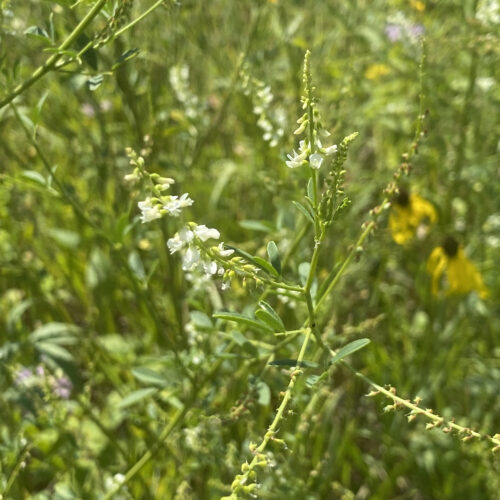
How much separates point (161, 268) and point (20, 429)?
884 millimetres

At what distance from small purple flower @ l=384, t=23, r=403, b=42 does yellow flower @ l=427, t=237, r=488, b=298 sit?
0.75m

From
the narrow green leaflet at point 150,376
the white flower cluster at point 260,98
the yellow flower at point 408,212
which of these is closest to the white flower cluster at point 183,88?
the white flower cluster at point 260,98

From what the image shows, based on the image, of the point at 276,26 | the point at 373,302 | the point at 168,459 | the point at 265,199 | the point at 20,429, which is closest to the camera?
the point at 20,429

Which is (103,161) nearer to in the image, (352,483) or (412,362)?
(412,362)

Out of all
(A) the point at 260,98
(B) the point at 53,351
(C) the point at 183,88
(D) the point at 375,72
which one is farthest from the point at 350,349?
(D) the point at 375,72

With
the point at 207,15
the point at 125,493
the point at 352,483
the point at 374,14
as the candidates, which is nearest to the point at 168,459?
the point at 125,493

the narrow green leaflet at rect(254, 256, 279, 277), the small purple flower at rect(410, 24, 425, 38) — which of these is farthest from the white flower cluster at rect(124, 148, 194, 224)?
the small purple flower at rect(410, 24, 425, 38)

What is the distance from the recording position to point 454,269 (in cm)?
201

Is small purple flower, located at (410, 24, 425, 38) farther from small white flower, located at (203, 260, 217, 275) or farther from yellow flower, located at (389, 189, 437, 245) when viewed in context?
small white flower, located at (203, 260, 217, 275)

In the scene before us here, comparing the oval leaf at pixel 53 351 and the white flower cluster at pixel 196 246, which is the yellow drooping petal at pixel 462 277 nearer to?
the oval leaf at pixel 53 351

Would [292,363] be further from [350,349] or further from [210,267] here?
[210,267]

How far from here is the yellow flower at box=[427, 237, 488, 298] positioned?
1.99 metres

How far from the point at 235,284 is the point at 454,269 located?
2.16 feet

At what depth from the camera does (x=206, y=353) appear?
141 centimetres
